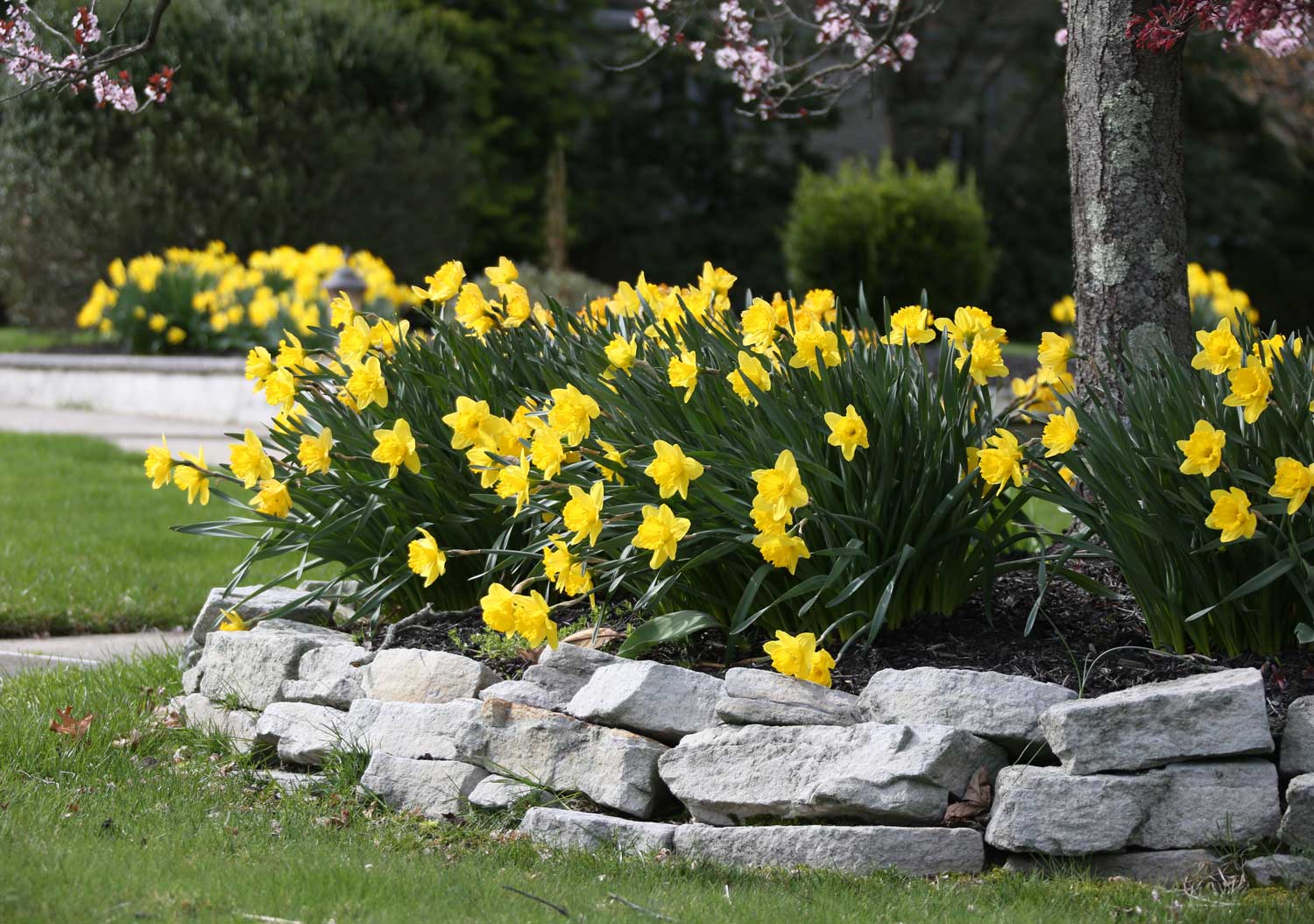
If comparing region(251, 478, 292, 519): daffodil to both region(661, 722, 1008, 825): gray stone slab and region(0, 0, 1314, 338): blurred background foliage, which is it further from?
region(0, 0, 1314, 338): blurred background foliage

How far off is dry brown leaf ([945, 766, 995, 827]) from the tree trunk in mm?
1640

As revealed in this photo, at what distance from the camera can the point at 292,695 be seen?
13.2 ft

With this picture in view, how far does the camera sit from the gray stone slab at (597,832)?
3.32 m

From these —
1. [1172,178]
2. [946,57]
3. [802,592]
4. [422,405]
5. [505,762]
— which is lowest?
[505,762]

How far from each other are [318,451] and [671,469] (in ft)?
3.86

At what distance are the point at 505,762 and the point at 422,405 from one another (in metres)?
1.26

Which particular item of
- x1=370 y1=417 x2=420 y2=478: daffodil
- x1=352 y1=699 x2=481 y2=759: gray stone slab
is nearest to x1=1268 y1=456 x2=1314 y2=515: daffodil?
x1=352 y1=699 x2=481 y2=759: gray stone slab

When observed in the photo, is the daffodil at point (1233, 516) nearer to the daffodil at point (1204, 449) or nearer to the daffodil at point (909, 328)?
the daffodil at point (1204, 449)

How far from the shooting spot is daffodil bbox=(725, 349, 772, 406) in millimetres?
3760

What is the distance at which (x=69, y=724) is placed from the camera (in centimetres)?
407

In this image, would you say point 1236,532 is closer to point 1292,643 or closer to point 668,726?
point 1292,643

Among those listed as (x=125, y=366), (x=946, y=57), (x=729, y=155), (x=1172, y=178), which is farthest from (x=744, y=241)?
(x=1172, y=178)

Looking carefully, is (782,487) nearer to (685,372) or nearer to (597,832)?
(685,372)

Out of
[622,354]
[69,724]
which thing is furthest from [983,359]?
[69,724]
